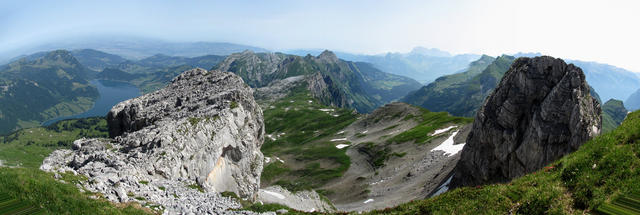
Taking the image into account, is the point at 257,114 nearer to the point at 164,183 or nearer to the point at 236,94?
the point at 236,94

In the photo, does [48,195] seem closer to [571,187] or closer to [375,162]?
[571,187]

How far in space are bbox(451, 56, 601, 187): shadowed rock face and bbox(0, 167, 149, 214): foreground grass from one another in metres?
56.0

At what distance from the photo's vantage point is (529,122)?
171 feet

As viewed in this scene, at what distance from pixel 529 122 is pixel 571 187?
44678 mm

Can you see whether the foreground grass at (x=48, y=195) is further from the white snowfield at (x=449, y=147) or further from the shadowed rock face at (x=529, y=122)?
the white snowfield at (x=449, y=147)

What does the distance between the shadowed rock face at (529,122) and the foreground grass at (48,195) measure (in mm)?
56003

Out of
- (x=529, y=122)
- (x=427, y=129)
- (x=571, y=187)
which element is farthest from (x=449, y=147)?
(x=571, y=187)

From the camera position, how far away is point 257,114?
377 feet

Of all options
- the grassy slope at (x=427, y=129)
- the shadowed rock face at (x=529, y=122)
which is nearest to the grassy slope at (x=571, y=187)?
the shadowed rock face at (x=529, y=122)

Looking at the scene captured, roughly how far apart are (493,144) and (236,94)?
2547 inches

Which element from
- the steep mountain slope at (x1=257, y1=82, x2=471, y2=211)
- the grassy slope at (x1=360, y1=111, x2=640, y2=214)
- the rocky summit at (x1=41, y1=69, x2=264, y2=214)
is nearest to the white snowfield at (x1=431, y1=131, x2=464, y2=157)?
the steep mountain slope at (x1=257, y1=82, x2=471, y2=211)

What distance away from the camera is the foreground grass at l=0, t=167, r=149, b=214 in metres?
16.2

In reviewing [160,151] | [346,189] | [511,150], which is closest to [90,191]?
[160,151]

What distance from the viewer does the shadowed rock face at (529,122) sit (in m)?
44.0
